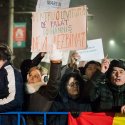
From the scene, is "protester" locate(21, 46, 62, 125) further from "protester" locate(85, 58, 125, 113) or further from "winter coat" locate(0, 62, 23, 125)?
"protester" locate(85, 58, 125, 113)

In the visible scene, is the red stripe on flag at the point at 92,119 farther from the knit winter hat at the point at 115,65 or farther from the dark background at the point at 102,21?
the dark background at the point at 102,21


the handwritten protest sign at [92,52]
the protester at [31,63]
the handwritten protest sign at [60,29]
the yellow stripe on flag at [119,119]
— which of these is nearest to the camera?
the yellow stripe on flag at [119,119]

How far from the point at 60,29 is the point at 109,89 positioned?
93 cm

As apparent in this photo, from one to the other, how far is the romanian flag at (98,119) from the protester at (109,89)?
0.12 m

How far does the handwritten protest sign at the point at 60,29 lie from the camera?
5.44 meters

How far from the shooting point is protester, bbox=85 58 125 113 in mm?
5125

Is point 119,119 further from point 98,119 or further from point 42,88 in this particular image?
point 42,88

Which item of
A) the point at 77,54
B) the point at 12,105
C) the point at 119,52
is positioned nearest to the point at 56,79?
the point at 12,105

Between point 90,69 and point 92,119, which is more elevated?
point 90,69

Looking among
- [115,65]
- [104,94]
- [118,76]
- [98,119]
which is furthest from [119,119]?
[115,65]

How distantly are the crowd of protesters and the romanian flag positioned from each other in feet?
0.20

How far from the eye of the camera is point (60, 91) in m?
5.31

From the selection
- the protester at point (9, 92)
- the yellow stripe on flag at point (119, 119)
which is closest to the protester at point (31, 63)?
the protester at point (9, 92)

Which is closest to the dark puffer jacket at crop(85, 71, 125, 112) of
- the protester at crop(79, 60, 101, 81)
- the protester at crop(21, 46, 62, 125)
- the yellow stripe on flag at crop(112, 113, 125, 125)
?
the yellow stripe on flag at crop(112, 113, 125, 125)
